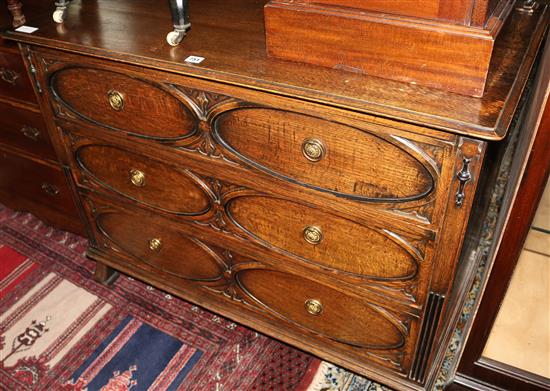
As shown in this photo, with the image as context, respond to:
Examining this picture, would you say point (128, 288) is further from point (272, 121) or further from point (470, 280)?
point (470, 280)

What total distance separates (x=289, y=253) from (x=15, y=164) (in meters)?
1.35

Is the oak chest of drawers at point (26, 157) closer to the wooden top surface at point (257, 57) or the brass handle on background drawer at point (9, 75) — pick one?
the brass handle on background drawer at point (9, 75)

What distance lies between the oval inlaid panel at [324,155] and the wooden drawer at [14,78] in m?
0.84

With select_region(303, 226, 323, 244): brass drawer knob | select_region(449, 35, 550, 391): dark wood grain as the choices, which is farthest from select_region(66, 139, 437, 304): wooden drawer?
select_region(449, 35, 550, 391): dark wood grain

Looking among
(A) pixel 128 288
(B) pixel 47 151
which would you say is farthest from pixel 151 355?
(B) pixel 47 151

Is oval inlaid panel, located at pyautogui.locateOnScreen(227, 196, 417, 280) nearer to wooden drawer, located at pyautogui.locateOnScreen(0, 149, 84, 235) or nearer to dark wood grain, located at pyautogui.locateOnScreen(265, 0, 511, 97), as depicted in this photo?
dark wood grain, located at pyautogui.locateOnScreen(265, 0, 511, 97)

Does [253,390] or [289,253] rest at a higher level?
[289,253]

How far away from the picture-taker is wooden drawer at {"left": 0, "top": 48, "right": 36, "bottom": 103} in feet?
5.49

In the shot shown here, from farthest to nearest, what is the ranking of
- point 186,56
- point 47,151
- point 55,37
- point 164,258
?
point 47,151 → point 164,258 → point 55,37 → point 186,56

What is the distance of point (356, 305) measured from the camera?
1425 mm

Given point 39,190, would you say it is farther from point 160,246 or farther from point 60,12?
point 60,12

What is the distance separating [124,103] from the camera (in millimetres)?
1425

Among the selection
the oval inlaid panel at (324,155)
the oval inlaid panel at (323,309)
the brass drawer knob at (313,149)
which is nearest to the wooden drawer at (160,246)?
the oval inlaid panel at (323,309)

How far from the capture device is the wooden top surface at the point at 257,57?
0.99m
